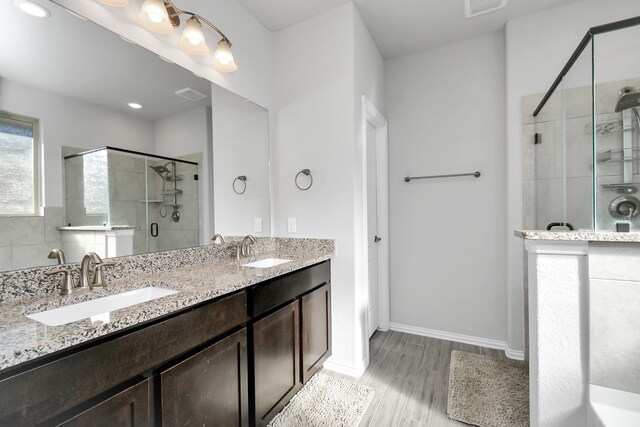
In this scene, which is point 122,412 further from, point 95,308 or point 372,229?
point 372,229

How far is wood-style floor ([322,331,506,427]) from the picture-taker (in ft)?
5.47

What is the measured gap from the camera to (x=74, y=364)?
76cm

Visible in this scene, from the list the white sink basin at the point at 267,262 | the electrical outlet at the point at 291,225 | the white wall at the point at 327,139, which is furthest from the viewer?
the electrical outlet at the point at 291,225

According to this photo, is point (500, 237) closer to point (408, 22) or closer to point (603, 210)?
point (603, 210)

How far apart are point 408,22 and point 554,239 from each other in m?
2.06

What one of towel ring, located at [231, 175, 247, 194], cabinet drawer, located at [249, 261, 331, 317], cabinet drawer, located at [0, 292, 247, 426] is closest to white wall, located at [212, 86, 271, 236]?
towel ring, located at [231, 175, 247, 194]

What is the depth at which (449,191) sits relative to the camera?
105 inches

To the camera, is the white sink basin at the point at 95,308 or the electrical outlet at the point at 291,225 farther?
the electrical outlet at the point at 291,225

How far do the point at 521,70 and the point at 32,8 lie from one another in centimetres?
304

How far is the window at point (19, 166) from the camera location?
1.03 meters

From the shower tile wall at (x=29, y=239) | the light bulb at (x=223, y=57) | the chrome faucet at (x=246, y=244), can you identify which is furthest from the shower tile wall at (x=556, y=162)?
the shower tile wall at (x=29, y=239)

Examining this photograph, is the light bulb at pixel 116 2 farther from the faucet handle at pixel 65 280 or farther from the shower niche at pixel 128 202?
the faucet handle at pixel 65 280

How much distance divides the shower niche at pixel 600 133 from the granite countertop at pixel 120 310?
1.57m

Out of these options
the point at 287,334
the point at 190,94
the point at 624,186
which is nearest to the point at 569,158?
the point at 624,186
